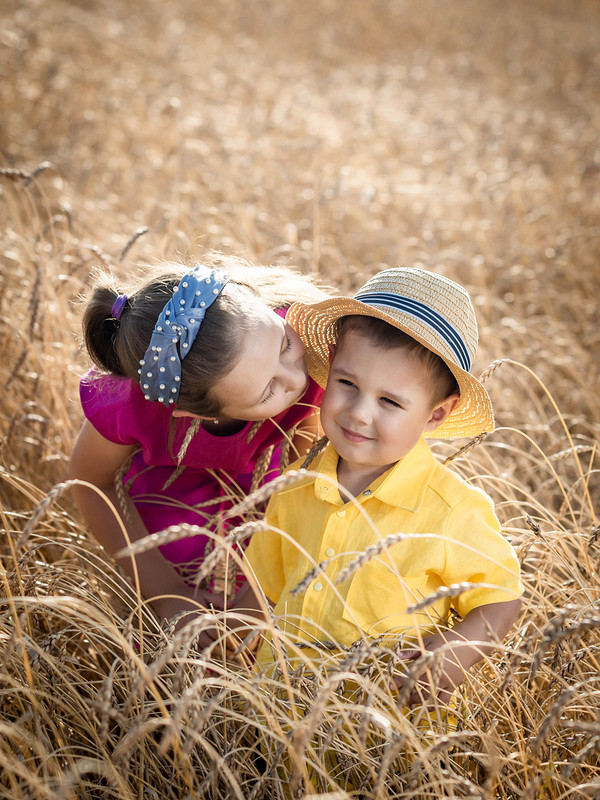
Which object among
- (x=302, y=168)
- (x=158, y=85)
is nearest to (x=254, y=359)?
(x=302, y=168)

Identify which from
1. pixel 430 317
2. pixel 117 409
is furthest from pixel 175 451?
pixel 430 317

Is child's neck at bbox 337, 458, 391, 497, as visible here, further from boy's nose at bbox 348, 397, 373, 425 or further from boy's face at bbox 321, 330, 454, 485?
boy's nose at bbox 348, 397, 373, 425

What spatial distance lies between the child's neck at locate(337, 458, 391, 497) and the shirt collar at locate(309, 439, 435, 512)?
0.04 meters

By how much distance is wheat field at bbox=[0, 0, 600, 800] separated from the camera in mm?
1286

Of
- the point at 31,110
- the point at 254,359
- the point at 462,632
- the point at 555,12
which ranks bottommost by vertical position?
the point at 462,632

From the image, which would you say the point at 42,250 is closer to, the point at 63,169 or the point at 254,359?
the point at 254,359

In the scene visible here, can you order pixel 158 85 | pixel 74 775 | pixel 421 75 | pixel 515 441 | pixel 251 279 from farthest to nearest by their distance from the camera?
pixel 421 75
pixel 158 85
pixel 515 441
pixel 251 279
pixel 74 775

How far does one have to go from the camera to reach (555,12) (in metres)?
15.1

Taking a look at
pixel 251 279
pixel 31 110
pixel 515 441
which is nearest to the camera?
pixel 251 279

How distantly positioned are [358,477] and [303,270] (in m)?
1.89

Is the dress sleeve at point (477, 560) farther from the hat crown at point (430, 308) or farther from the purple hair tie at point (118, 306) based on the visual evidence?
the purple hair tie at point (118, 306)

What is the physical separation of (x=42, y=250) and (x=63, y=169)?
287 centimetres

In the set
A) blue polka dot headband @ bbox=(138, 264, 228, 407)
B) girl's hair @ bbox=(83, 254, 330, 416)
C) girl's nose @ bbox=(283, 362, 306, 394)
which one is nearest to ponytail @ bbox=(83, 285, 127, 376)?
girl's hair @ bbox=(83, 254, 330, 416)

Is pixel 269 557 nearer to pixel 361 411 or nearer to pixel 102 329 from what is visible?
pixel 361 411
